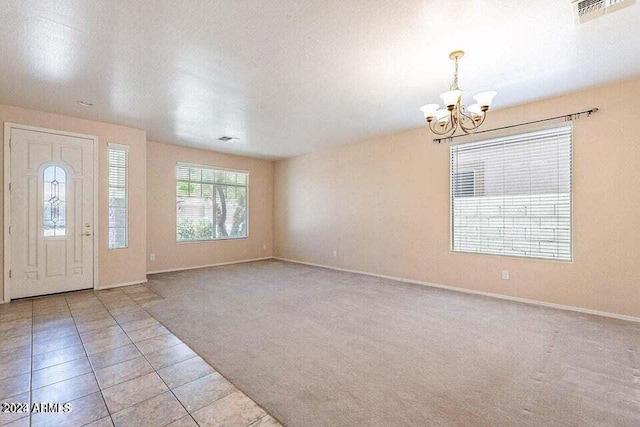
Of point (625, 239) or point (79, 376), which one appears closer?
point (79, 376)

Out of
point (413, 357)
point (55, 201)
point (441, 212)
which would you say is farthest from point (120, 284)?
point (441, 212)

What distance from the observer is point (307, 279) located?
5.35m

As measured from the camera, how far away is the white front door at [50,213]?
4.00 metres

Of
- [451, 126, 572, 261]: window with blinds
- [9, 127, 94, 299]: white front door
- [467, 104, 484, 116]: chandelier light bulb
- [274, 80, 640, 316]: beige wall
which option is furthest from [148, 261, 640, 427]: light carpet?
[467, 104, 484, 116]: chandelier light bulb

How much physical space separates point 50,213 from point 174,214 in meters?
2.14

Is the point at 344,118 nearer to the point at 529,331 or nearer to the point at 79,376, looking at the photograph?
the point at 529,331

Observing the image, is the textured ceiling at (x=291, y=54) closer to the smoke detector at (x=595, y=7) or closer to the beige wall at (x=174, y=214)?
the smoke detector at (x=595, y=7)

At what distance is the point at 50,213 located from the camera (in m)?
4.23

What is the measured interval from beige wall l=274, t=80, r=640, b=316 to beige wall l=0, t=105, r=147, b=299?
3.41 metres

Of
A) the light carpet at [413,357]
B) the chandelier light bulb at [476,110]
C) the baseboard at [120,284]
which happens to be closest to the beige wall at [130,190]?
the baseboard at [120,284]

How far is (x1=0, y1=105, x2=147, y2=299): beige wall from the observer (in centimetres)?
431

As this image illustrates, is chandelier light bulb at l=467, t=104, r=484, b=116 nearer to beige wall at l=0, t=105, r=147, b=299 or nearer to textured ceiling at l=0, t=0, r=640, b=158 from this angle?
textured ceiling at l=0, t=0, r=640, b=158

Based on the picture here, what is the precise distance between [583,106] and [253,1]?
397 centimetres

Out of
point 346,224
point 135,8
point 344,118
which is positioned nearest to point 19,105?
point 135,8
